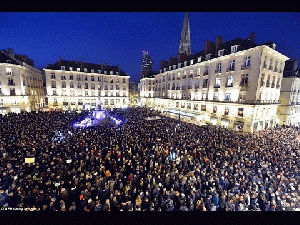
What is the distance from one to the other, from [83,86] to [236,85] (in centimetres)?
4811

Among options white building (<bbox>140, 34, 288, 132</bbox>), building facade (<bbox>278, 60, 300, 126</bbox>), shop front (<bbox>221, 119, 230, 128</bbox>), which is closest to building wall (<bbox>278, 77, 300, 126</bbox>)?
building facade (<bbox>278, 60, 300, 126</bbox>)

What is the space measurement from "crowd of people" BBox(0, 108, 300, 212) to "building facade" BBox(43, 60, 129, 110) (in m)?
32.0

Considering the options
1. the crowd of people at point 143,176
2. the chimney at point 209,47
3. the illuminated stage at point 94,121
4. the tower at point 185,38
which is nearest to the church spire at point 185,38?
the tower at point 185,38

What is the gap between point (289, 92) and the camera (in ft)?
111

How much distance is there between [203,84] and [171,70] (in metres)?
15.1

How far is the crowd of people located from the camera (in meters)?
8.23

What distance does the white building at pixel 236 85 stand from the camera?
25203mm

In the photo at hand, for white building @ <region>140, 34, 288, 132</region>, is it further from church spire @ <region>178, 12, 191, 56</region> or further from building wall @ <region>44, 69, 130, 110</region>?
church spire @ <region>178, 12, 191, 56</region>

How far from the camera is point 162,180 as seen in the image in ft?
34.2

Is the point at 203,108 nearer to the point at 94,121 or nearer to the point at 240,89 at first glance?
the point at 240,89

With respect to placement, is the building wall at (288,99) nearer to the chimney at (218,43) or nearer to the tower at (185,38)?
the chimney at (218,43)

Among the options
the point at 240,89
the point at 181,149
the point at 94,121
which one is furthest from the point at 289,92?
the point at 94,121

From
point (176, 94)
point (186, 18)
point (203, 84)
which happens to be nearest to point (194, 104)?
point (203, 84)

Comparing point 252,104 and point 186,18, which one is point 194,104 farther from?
point 186,18
